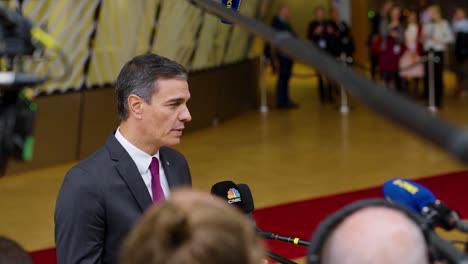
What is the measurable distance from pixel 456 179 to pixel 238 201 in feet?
15.1

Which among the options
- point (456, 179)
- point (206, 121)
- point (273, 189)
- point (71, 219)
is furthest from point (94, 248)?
point (206, 121)

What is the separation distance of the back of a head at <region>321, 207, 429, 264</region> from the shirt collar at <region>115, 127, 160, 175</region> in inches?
48.2

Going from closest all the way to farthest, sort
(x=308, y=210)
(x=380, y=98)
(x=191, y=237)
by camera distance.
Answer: (x=380, y=98) < (x=191, y=237) < (x=308, y=210)

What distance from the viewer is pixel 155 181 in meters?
2.31

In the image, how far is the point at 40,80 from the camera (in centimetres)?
95

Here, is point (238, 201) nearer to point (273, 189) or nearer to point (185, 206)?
point (185, 206)

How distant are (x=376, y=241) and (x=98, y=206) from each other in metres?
1.15

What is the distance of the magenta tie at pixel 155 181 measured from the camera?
2295 mm

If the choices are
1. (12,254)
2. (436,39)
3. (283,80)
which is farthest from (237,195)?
(283,80)

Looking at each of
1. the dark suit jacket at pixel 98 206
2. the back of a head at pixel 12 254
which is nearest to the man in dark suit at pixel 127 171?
the dark suit jacket at pixel 98 206

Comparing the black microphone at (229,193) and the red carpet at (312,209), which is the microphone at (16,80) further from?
the red carpet at (312,209)

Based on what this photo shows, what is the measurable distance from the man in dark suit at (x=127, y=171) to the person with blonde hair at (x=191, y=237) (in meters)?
1.16

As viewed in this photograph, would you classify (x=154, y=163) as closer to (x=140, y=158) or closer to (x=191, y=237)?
(x=140, y=158)

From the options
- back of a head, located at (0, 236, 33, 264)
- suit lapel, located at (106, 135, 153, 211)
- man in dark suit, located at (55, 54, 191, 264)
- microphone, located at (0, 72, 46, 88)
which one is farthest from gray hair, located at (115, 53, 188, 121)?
microphone, located at (0, 72, 46, 88)
